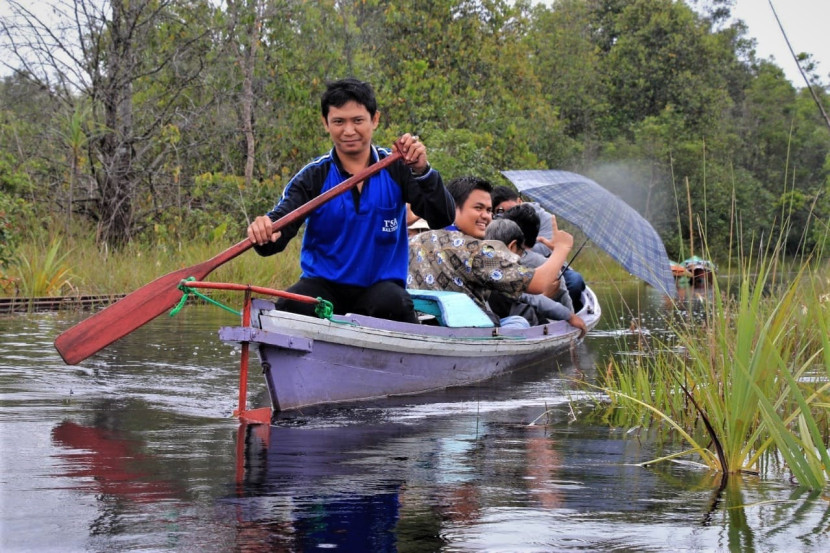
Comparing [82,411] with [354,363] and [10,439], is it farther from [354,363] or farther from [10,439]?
[354,363]

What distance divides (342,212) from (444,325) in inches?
57.5

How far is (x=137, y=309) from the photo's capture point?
5.76 m

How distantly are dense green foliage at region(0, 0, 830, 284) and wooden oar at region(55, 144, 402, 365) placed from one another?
1.84 m

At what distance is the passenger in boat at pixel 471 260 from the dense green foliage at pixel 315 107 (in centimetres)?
103

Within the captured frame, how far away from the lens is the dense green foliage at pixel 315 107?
15.1 m

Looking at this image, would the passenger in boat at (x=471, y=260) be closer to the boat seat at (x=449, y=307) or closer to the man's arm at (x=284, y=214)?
the boat seat at (x=449, y=307)

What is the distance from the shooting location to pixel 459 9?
87.7 ft

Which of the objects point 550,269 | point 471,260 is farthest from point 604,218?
point 471,260

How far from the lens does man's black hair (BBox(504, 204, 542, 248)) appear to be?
8.50m

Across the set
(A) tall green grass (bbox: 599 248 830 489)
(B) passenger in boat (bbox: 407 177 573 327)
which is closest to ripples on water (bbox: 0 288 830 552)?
(A) tall green grass (bbox: 599 248 830 489)

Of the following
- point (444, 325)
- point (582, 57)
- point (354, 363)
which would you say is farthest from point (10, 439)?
point (582, 57)

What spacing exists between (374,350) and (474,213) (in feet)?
5.50

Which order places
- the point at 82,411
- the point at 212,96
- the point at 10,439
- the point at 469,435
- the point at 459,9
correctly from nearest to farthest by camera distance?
the point at 10,439, the point at 469,435, the point at 82,411, the point at 212,96, the point at 459,9

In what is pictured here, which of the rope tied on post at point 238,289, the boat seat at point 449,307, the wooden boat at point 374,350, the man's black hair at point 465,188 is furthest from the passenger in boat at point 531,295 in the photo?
the rope tied on post at point 238,289
